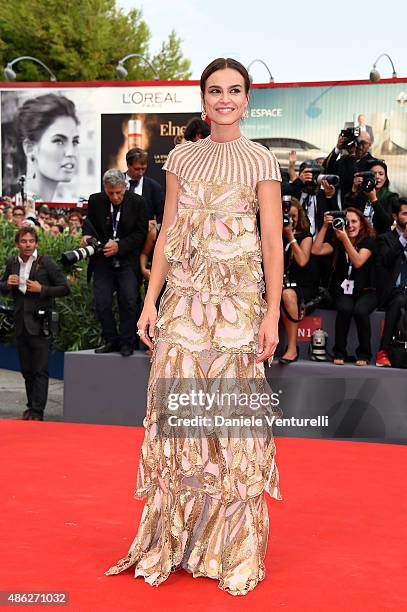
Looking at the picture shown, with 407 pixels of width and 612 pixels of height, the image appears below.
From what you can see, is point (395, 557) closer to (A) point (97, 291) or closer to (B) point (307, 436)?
(B) point (307, 436)

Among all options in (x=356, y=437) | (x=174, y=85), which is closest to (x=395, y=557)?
(x=356, y=437)

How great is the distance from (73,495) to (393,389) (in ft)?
9.79

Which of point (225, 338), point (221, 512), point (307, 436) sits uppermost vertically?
point (225, 338)

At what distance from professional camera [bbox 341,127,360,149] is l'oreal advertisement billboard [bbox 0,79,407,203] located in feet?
24.1

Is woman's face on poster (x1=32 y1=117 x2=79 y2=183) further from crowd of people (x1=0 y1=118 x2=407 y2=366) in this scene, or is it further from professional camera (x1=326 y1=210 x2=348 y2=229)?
professional camera (x1=326 y1=210 x2=348 y2=229)

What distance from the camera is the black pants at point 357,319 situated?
7137 millimetres

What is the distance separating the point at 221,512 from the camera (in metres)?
3.31

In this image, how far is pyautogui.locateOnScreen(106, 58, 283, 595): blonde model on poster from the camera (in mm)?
3287

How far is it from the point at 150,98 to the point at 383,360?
12.6m

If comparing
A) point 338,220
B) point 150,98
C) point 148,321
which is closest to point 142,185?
point 338,220

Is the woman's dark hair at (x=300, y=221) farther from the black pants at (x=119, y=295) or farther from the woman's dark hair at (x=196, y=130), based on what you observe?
the black pants at (x=119, y=295)

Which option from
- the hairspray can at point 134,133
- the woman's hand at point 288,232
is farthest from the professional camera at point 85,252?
the hairspray can at point 134,133

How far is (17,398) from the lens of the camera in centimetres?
938

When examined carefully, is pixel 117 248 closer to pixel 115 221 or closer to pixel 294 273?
pixel 115 221
